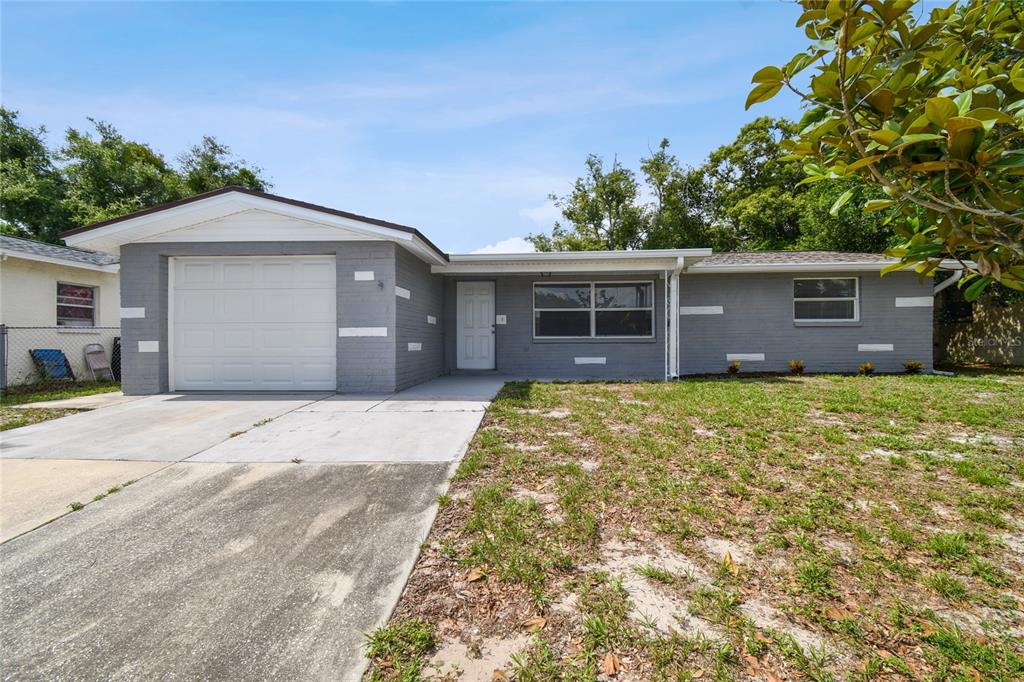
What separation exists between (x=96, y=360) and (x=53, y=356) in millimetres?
825

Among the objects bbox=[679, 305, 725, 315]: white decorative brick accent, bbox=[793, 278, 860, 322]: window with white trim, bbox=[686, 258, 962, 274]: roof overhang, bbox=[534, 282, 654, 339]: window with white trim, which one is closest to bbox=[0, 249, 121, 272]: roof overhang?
bbox=[534, 282, 654, 339]: window with white trim

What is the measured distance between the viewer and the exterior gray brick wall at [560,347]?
396 inches

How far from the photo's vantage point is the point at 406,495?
10.2ft

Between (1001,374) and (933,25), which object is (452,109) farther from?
(1001,374)

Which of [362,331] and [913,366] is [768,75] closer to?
[362,331]

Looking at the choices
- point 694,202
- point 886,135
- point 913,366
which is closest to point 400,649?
point 886,135

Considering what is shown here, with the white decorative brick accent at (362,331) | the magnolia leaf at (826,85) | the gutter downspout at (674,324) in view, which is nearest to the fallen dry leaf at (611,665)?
the magnolia leaf at (826,85)

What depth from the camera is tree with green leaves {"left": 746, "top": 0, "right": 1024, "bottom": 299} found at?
147cm

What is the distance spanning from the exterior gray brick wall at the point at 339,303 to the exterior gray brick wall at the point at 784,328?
7011mm

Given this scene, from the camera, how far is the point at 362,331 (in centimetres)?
729

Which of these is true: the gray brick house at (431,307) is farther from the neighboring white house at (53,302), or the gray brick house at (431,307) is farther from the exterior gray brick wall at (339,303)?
the neighboring white house at (53,302)

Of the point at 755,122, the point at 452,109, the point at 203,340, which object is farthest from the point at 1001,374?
the point at 755,122

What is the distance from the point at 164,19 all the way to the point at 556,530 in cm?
867

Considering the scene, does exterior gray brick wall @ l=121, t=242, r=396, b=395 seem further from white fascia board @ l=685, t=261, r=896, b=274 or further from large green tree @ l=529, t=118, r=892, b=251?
large green tree @ l=529, t=118, r=892, b=251
